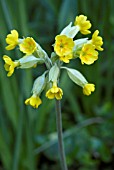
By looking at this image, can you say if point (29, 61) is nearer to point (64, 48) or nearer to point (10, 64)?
point (10, 64)

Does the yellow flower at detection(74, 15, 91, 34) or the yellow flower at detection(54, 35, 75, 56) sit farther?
the yellow flower at detection(74, 15, 91, 34)

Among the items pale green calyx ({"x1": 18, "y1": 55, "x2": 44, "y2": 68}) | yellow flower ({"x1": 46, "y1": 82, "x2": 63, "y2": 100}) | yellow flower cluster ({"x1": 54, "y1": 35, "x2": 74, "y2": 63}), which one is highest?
yellow flower cluster ({"x1": 54, "y1": 35, "x2": 74, "y2": 63})

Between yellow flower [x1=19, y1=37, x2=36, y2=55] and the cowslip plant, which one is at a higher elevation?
yellow flower [x1=19, y1=37, x2=36, y2=55]

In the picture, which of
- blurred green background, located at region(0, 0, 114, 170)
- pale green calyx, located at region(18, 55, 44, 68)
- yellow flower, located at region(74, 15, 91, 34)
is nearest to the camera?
pale green calyx, located at region(18, 55, 44, 68)

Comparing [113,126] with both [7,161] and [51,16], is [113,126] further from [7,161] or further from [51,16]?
[51,16]

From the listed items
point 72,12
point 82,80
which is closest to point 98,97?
point 72,12

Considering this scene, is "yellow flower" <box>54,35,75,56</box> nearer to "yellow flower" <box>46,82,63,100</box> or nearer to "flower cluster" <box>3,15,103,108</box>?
"flower cluster" <box>3,15,103,108</box>

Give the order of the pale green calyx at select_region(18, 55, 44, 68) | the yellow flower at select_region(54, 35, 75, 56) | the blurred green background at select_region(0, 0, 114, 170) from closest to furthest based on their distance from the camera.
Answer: the yellow flower at select_region(54, 35, 75, 56), the pale green calyx at select_region(18, 55, 44, 68), the blurred green background at select_region(0, 0, 114, 170)

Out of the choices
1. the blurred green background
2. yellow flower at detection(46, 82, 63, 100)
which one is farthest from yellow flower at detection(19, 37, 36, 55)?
the blurred green background
